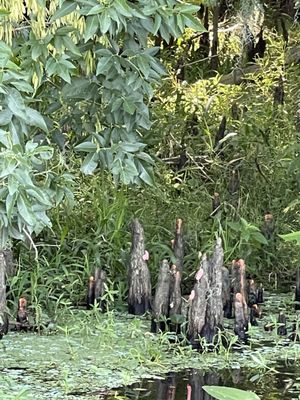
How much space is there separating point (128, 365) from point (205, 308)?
54cm

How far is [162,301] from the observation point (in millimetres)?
4582

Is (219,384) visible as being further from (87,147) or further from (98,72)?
(98,72)

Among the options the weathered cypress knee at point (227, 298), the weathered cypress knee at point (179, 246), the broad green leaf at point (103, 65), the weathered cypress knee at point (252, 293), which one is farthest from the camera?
the weathered cypress knee at point (179, 246)

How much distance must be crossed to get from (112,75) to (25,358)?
4.36 ft

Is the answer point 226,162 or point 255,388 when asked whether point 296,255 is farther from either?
point 255,388

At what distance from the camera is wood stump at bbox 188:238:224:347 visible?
4.30 m

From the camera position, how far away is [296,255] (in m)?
5.71

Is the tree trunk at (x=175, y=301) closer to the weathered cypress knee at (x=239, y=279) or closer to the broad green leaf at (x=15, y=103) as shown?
the weathered cypress knee at (x=239, y=279)

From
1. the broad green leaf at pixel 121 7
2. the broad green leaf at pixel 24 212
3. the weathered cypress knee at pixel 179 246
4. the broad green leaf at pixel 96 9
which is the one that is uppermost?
the broad green leaf at pixel 121 7

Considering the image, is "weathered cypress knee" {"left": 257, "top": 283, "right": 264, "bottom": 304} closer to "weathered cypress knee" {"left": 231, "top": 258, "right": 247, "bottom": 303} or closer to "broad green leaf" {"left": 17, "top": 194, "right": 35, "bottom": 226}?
"weathered cypress knee" {"left": 231, "top": 258, "right": 247, "bottom": 303}

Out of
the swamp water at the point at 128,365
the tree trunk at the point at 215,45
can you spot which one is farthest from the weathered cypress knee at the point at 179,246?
the tree trunk at the point at 215,45

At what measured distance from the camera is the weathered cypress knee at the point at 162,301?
14.9 feet

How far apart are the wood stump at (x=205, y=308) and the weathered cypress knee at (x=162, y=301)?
259 mm

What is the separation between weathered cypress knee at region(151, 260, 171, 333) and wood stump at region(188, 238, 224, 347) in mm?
259
